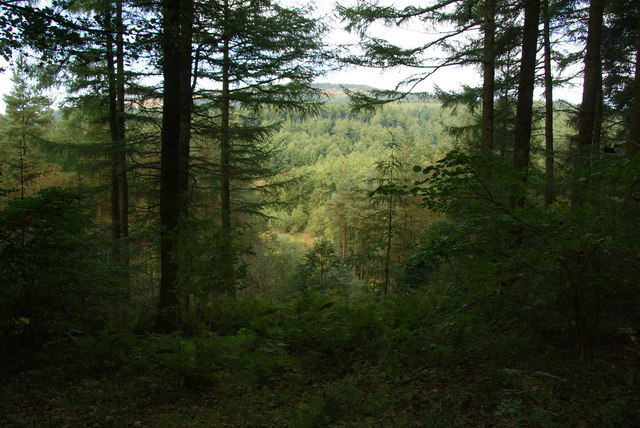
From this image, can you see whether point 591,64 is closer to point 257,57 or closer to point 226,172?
point 257,57

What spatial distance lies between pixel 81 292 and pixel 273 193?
7.75 m

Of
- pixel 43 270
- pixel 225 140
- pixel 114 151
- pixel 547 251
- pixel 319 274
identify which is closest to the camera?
pixel 547 251

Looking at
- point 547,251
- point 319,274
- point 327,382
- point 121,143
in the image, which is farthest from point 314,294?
point 319,274

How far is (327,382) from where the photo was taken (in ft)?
15.8

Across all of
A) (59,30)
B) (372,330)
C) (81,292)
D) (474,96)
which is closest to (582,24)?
(474,96)

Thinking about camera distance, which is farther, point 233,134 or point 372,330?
point 233,134

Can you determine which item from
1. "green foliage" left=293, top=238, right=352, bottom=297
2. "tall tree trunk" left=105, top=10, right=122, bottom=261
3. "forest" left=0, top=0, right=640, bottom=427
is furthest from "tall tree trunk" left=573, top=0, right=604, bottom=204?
"tall tree trunk" left=105, top=10, right=122, bottom=261

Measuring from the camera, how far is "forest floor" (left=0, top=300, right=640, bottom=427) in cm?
330

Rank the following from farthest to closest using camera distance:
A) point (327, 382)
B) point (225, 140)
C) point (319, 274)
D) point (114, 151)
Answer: point (319, 274) → point (225, 140) → point (114, 151) → point (327, 382)

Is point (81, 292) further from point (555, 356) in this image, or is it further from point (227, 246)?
point (555, 356)

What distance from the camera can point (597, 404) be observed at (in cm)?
301

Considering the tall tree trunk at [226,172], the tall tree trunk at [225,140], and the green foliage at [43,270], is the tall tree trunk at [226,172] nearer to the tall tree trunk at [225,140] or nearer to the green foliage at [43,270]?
the tall tree trunk at [225,140]

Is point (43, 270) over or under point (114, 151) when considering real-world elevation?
under

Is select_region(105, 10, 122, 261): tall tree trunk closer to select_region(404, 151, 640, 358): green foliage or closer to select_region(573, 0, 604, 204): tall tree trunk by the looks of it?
select_region(404, 151, 640, 358): green foliage
